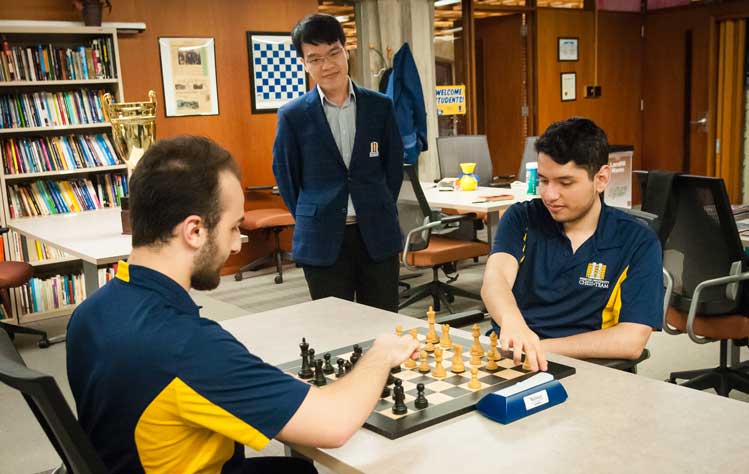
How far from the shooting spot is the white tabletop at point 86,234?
3189 millimetres

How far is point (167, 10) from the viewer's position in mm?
5898

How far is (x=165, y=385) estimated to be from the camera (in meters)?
1.12

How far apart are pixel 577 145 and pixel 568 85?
6.97 metres

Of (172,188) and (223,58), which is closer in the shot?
(172,188)

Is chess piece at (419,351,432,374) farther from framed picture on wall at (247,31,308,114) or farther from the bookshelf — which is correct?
framed picture on wall at (247,31,308,114)

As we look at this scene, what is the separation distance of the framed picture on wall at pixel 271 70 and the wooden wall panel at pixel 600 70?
3.14 metres

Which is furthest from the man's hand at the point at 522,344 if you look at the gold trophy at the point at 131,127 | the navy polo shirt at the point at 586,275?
the gold trophy at the point at 131,127

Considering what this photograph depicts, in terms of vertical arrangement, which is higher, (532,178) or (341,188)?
(341,188)

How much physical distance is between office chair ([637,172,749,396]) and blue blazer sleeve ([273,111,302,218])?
1579 millimetres

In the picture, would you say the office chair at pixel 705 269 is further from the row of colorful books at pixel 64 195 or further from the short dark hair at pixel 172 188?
the row of colorful books at pixel 64 195

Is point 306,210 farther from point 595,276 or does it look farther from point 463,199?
point 463,199

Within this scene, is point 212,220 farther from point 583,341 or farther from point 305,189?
point 305,189

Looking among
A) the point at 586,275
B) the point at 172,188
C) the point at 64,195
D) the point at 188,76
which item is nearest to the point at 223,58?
the point at 188,76

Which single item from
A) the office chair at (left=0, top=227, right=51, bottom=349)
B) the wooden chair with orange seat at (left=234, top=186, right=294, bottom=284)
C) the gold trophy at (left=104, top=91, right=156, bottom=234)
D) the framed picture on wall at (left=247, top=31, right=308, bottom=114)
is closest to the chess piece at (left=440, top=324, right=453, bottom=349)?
the gold trophy at (left=104, top=91, right=156, bottom=234)
